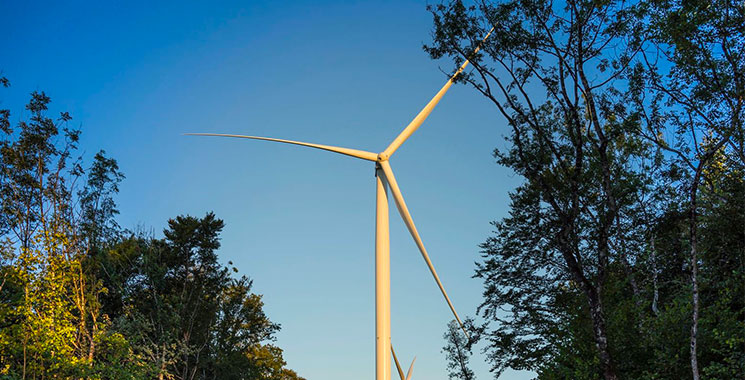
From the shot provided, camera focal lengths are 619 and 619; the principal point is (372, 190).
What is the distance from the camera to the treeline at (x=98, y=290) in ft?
84.4

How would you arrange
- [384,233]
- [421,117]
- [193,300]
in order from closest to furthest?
[384,233]
[421,117]
[193,300]

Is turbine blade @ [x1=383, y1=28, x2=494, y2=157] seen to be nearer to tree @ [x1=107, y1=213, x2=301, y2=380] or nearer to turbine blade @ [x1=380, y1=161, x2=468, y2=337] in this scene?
turbine blade @ [x1=380, y1=161, x2=468, y2=337]

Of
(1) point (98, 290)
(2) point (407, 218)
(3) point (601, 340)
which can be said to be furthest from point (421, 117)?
(1) point (98, 290)

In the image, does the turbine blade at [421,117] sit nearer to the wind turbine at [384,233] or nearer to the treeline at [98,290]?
the wind turbine at [384,233]

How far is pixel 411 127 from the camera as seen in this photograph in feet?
62.7

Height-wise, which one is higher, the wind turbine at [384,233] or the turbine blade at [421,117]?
the turbine blade at [421,117]

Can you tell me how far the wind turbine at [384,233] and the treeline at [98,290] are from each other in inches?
514

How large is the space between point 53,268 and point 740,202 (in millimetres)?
26832

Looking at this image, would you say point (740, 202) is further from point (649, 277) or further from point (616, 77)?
point (649, 277)

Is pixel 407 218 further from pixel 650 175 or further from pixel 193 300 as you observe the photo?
pixel 193 300

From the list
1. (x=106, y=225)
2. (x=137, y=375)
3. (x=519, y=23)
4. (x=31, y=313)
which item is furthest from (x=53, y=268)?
(x=519, y=23)

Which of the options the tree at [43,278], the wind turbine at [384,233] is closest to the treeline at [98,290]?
the tree at [43,278]

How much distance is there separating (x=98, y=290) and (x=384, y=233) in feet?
70.0

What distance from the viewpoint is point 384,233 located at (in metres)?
15.2
